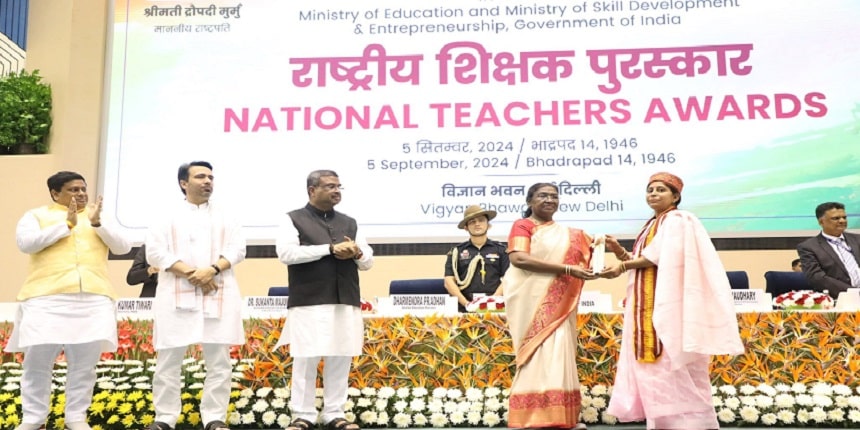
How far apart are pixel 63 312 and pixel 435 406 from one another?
182 cm

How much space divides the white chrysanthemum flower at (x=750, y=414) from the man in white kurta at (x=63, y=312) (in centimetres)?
307

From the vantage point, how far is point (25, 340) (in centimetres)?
352

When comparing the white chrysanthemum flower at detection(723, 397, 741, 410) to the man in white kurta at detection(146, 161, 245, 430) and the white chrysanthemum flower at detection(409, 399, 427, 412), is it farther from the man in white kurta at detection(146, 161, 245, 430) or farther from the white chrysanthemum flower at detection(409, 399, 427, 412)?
the man in white kurta at detection(146, 161, 245, 430)

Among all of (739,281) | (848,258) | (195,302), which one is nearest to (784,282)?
(739,281)

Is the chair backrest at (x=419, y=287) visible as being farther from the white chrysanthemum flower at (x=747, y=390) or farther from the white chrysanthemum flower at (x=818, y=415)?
the white chrysanthemum flower at (x=818, y=415)

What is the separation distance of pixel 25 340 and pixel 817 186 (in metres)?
5.59

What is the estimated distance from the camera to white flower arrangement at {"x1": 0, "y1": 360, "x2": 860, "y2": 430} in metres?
3.76

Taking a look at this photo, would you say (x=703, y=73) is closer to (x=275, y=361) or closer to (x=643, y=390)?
(x=643, y=390)

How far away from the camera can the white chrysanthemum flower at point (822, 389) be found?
3771mm

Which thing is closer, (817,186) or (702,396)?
(702,396)

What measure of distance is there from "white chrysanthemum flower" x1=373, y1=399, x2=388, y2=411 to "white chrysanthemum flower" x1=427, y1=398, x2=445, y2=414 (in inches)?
8.6

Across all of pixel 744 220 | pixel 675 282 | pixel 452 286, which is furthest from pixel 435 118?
pixel 675 282

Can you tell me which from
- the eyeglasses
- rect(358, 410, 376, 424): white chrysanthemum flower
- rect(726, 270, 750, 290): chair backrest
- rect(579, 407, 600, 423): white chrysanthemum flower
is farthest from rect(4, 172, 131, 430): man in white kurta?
rect(726, 270, 750, 290): chair backrest

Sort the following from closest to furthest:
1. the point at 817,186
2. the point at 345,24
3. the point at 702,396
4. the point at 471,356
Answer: the point at 702,396 < the point at 471,356 < the point at 817,186 < the point at 345,24
